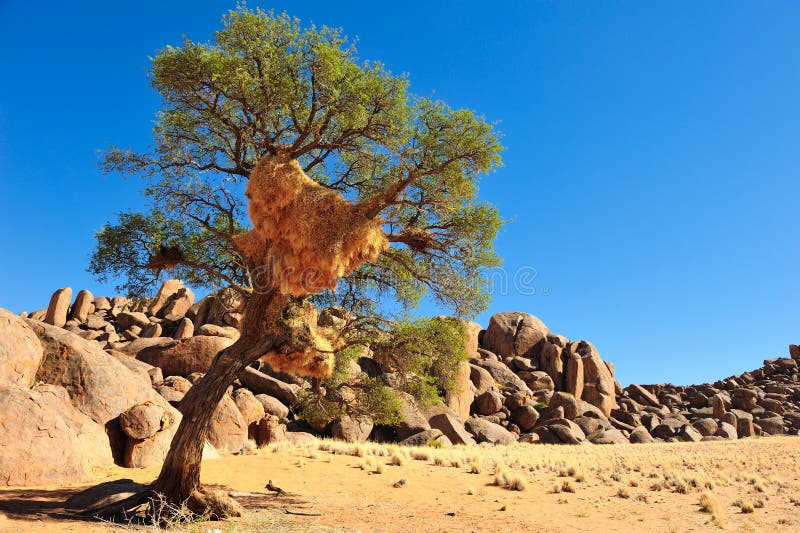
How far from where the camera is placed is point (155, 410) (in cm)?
1944

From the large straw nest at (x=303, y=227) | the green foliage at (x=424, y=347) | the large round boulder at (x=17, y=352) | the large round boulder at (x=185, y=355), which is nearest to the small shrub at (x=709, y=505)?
the green foliage at (x=424, y=347)

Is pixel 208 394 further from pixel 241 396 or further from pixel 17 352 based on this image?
pixel 241 396

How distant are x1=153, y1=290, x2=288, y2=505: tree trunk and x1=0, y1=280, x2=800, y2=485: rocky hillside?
4132mm

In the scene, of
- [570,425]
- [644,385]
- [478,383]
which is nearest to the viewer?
[570,425]

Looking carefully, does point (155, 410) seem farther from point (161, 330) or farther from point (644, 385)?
point (644, 385)

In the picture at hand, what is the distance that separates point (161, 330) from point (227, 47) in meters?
39.7

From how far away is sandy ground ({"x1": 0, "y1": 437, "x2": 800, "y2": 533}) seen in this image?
12820mm

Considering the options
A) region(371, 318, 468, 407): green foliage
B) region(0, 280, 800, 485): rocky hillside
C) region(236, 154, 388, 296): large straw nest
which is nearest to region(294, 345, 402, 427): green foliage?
region(0, 280, 800, 485): rocky hillside

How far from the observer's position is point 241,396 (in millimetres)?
26094

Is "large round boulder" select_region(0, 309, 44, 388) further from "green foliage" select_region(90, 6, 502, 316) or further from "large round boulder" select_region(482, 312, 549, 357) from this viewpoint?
"large round boulder" select_region(482, 312, 549, 357)

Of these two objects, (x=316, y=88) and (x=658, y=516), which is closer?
(x=316, y=88)

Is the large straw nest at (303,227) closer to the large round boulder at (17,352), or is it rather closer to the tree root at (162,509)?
the tree root at (162,509)

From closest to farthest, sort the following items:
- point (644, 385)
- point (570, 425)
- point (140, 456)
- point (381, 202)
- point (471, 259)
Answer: point (381, 202) < point (471, 259) < point (140, 456) < point (570, 425) < point (644, 385)

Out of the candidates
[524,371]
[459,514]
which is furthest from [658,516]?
[524,371]
